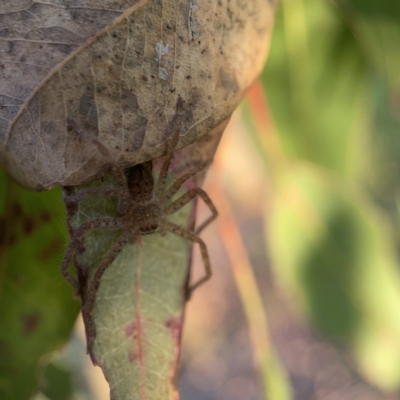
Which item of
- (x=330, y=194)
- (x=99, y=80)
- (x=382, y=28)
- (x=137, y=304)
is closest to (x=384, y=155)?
(x=330, y=194)

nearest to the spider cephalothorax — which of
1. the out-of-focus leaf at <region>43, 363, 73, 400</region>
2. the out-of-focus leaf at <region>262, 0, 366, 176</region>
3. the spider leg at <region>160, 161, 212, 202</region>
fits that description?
the spider leg at <region>160, 161, 212, 202</region>

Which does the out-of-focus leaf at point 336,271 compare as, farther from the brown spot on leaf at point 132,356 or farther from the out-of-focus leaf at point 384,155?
the brown spot on leaf at point 132,356

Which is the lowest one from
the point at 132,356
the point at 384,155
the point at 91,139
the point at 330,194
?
the point at 384,155

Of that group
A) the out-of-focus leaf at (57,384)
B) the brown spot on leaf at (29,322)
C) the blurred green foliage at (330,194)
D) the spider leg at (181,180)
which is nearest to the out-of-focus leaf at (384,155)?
the blurred green foliage at (330,194)

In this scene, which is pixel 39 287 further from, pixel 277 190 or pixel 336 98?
pixel 336 98

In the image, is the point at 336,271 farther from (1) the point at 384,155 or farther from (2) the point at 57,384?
(1) the point at 384,155

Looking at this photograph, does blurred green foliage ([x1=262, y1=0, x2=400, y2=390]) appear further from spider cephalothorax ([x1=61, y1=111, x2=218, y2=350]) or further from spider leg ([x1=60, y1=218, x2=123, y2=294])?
spider leg ([x1=60, y1=218, x2=123, y2=294])

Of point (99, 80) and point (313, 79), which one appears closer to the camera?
point (99, 80)
